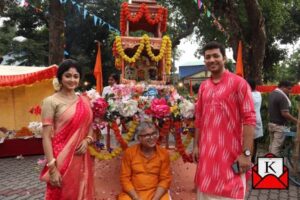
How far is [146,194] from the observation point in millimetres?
3873

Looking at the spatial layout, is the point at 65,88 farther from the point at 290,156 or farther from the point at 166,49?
the point at 290,156

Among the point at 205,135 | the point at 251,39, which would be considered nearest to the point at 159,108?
the point at 205,135

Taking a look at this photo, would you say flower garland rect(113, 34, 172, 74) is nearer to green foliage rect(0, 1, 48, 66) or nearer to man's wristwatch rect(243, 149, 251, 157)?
man's wristwatch rect(243, 149, 251, 157)

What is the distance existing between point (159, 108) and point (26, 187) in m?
3.55

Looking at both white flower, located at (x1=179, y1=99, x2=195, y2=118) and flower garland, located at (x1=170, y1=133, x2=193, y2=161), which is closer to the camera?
white flower, located at (x1=179, y1=99, x2=195, y2=118)

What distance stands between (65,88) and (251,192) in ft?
12.8

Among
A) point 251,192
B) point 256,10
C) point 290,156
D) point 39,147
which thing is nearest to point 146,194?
point 251,192

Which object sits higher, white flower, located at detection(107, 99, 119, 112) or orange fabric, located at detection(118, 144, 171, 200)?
white flower, located at detection(107, 99, 119, 112)

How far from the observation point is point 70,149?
10.6 ft

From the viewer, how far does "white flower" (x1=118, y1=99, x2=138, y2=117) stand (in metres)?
3.95

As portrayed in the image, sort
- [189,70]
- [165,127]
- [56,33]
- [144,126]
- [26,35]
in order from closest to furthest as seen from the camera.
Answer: [144,126], [165,127], [56,33], [26,35], [189,70]

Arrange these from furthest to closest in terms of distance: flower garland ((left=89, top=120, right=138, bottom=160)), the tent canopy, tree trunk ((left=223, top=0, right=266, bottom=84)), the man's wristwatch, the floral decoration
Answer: tree trunk ((left=223, top=0, right=266, bottom=84)) → the tent canopy → flower garland ((left=89, top=120, right=138, bottom=160)) → the floral decoration → the man's wristwatch

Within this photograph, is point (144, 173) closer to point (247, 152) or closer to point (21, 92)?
point (247, 152)

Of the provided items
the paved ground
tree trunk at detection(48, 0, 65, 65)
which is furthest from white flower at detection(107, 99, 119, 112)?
tree trunk at detection(48, 0, 65, 65)
